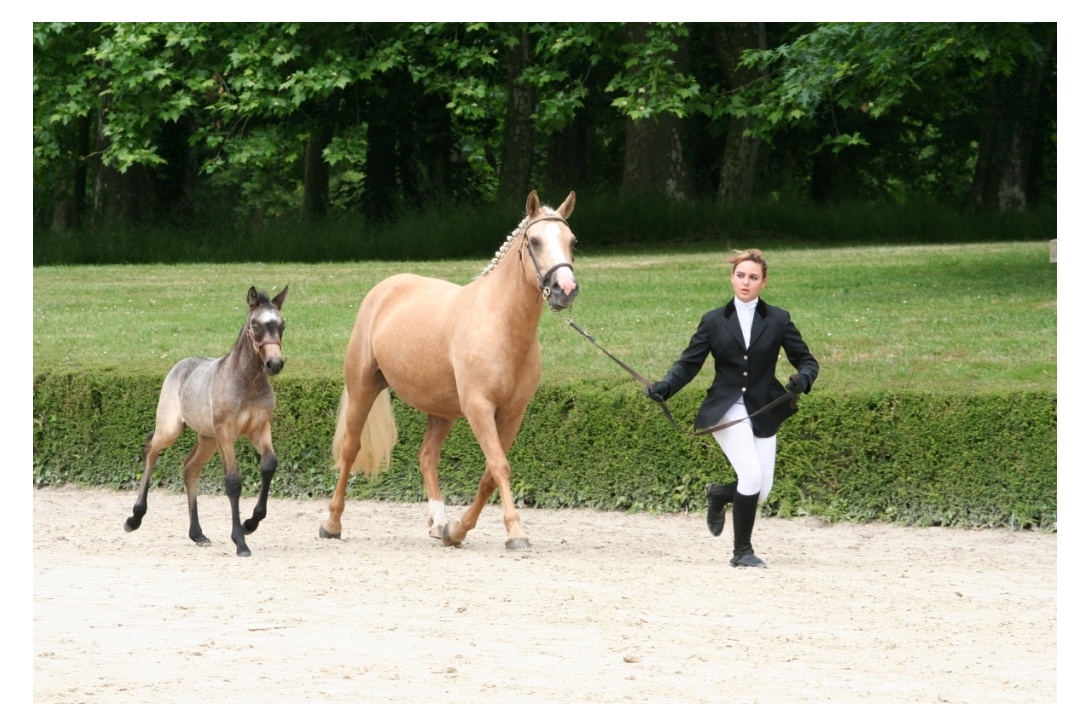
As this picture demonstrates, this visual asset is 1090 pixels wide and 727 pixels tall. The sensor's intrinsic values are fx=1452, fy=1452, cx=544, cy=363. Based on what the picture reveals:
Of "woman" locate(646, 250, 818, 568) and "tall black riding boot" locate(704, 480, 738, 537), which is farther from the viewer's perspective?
"tall black riding boot" locate(704, 480, 738, 537)

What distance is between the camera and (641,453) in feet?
35.2

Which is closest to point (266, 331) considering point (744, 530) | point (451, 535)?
point (451, 535)

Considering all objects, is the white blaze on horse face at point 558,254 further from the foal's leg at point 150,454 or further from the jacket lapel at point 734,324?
the foal's leg at point 150,454

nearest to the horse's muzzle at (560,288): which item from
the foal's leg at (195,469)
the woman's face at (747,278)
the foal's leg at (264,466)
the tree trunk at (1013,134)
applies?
the woman's face at (747,278)

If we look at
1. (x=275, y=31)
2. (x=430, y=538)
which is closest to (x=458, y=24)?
(x=275, y=31)

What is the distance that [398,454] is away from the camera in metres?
11.4

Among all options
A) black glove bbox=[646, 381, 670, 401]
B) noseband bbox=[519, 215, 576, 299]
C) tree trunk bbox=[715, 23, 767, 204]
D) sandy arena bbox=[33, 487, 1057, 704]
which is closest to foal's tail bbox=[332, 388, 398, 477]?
sandy arena bbox=[33, 487, 1057, 704]

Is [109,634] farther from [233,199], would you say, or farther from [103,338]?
[233,199]

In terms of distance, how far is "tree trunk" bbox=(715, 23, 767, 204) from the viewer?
981 inches

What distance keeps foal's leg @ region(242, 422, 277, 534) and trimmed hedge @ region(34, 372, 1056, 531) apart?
260 centimetres

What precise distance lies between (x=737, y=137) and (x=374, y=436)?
56.8ft

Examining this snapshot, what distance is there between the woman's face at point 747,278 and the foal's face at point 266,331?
2.57m

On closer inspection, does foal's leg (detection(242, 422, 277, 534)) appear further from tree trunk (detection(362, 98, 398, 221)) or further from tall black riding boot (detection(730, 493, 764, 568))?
tree trunk (detection(362, 98, 398, 221))

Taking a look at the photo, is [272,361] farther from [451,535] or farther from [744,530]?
[744,530]
